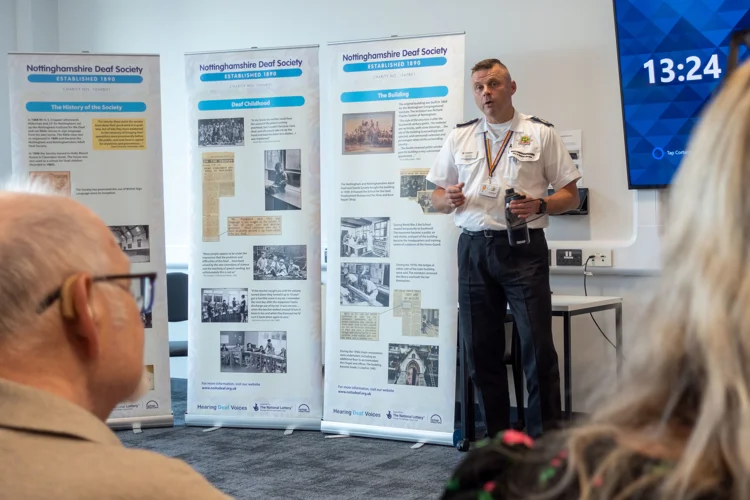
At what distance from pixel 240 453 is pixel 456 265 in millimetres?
1444

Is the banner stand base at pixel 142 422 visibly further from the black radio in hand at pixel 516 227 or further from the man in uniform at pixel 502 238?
the black radio in hand at pixel 516 227

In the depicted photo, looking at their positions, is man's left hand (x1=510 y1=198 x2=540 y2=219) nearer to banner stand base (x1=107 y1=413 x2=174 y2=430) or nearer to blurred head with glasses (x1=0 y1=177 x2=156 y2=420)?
banner stand base (x1=107 y1=413 x2=174 y2=430)

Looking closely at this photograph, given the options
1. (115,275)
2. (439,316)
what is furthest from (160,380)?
(115,275)

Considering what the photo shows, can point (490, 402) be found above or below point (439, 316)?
below

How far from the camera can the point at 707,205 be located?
1.75ft

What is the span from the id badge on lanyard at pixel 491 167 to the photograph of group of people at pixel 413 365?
87cm

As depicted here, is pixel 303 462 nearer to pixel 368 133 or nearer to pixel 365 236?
pixel 365 236

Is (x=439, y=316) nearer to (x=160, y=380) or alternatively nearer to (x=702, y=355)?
(x=160, y=380)

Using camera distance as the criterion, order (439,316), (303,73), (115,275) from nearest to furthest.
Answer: (115,275) < (439,316) < (303,73)

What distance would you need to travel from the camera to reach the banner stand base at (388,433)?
4121 millimetres

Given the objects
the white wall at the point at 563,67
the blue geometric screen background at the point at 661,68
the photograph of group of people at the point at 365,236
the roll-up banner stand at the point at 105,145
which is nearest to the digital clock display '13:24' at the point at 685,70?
the blue geometric screen background at the point at 661,68

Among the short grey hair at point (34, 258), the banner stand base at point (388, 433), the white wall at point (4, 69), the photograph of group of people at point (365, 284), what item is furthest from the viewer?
the white wall at point (4, 69)

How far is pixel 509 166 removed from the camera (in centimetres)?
384

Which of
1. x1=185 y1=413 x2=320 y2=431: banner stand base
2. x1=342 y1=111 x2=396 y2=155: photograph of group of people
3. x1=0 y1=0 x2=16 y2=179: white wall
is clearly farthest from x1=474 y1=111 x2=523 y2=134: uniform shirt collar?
x1=0 y1=0 x2=16 y2=179: white wall
